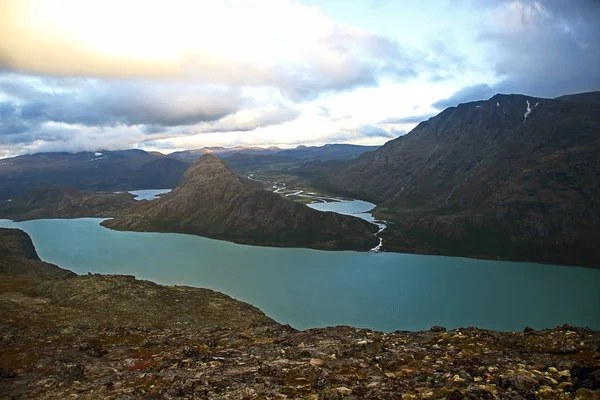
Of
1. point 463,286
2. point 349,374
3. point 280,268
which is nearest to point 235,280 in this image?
point 280,268

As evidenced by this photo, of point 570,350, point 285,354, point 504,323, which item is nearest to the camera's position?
point 570,350

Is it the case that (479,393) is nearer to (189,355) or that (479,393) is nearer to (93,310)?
(189,355)

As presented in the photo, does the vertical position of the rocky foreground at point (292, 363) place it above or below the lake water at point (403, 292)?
above

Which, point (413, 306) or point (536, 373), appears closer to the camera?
point (536, 373)

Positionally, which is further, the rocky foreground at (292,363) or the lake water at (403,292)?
the lake water at (403,292)

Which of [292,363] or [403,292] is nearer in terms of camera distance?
[292,363]

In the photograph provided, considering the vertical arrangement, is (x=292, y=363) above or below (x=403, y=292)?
above

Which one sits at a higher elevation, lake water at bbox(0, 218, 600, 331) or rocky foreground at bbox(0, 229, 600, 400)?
rocky foreground at bbox(0, 229, 600, 400)

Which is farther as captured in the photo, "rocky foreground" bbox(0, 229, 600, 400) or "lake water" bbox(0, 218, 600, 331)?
"lake water" bbox(0, 218, 600, 331)
